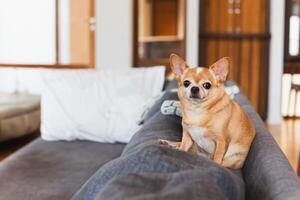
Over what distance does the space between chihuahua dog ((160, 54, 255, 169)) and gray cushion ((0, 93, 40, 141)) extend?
292 centimetres

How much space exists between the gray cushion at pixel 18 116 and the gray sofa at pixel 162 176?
1.95 metres

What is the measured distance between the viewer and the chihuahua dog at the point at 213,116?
1.35 meters

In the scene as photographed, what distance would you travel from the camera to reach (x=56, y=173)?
7.07 feet

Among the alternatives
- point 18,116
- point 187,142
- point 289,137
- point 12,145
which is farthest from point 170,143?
point 289,137

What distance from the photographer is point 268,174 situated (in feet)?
3.89

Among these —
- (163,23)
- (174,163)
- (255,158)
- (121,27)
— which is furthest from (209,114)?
(163,23)

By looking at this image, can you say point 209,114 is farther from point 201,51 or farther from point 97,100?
point 201,51

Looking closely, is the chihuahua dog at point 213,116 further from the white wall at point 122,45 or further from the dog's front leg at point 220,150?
the white wall at point 122,45

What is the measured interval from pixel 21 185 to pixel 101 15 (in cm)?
312

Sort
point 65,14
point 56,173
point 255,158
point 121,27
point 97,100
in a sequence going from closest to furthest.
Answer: point 255,158, point 56,173, point 97,100, point 121,27, point 65,14

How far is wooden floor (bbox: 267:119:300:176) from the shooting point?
403 cm

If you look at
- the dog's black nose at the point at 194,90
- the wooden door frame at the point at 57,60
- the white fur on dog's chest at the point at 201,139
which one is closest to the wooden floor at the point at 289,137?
the wooden door frame at the point at 57,60

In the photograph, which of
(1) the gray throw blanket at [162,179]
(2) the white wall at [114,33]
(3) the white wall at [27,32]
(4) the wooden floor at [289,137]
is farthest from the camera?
(3) the white wall at [27,32]

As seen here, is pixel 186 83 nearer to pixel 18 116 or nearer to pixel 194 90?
pixel 194 90
